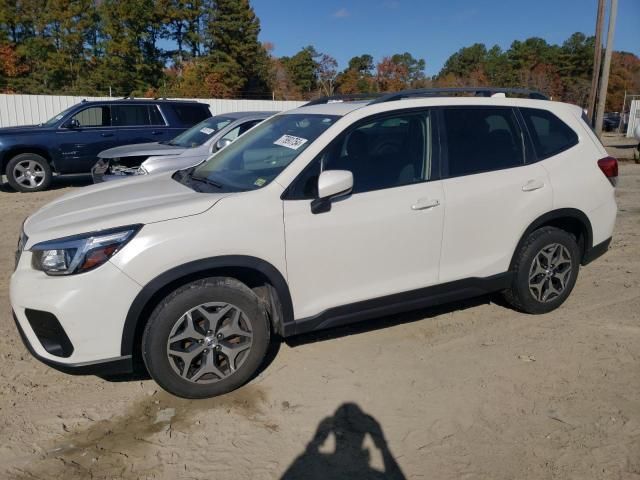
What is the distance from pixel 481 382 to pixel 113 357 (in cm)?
232

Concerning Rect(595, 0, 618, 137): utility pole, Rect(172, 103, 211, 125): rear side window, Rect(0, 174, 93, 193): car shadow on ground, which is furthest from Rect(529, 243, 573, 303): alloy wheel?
Rect(595, 0, 618, 137): utility pole

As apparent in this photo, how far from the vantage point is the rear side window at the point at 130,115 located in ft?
37.7

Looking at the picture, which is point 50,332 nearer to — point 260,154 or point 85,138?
point 260,154

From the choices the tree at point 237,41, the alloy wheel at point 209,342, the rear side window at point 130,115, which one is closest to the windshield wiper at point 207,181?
the alloy wheel at point 209,342

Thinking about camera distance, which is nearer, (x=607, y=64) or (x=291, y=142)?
(x=291, y=142)

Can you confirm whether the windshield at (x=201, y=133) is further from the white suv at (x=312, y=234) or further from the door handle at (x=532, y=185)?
the door handle at (x=532, y=185)

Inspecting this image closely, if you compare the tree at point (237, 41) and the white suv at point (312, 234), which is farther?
the tree at point (237, 41)

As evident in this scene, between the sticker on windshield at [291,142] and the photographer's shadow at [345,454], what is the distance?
176 cm

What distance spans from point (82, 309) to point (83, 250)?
32 centimetres

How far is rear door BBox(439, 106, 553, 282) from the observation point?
12.8 ft

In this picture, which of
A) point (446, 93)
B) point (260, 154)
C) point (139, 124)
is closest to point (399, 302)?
point (260, 154)

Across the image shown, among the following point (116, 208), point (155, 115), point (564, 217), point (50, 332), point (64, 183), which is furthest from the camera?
point (64, 183)

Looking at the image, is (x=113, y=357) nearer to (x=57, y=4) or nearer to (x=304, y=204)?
(x=304, y=204)

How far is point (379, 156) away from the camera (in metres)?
3.78
